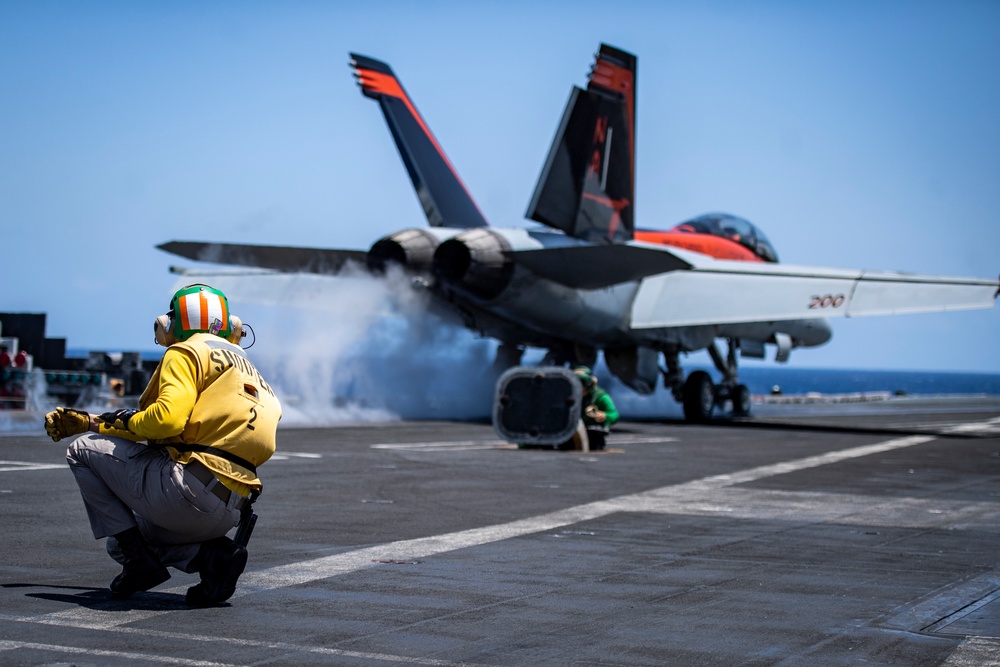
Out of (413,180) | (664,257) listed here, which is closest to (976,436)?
(664,257)

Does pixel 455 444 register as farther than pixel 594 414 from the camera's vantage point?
Yes

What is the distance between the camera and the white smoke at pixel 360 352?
26.5 meters

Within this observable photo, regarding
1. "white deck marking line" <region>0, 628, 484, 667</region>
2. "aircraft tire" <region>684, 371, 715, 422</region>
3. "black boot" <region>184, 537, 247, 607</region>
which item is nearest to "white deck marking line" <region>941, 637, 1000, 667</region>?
"white deck marking line" <region>0, 628, 484, 667</region>

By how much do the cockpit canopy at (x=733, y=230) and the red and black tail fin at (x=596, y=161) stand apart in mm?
5591

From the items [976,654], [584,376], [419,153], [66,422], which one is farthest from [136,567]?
[419,153]

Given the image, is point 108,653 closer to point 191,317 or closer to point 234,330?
point 191,317

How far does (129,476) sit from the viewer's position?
6090 millimetres

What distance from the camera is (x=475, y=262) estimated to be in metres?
24.1

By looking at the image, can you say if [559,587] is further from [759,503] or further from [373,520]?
[759,503]

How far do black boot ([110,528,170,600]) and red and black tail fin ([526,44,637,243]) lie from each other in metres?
19.3

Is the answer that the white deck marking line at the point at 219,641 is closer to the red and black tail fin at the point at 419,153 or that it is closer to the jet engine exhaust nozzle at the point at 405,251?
the jet engine exhaust nozzle at the point at 405,251

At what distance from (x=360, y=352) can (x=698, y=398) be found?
923 centimetres

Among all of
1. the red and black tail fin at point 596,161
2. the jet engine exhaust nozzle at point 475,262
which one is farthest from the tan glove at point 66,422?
the red and black tail fin at point 596,161

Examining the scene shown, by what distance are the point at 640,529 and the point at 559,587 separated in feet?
9.78
